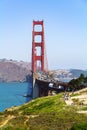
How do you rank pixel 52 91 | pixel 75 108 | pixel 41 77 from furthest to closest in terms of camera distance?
pixel 41 77 < pixel 52 91 < pixel 75 108

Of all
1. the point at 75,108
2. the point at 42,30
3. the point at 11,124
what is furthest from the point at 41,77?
the point at 11,124

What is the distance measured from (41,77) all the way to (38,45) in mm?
8600

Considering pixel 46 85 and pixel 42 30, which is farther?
pixel 42 30

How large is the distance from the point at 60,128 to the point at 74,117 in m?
2.88

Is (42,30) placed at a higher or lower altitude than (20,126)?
higher

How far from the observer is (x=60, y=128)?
21031 millimetres

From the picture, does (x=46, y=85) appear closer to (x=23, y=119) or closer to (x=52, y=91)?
(x=52, y=91)

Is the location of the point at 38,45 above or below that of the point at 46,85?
above

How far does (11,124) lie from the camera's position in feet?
73.0

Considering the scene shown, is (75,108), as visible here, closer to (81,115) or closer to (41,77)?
(81,115)

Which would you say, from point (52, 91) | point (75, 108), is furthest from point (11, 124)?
point (52, 91)

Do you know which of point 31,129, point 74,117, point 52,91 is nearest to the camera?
point 31,129

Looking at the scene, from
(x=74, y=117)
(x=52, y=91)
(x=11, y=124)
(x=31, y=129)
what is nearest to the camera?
(x=31, y=129)

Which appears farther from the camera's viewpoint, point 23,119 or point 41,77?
point 41,77
